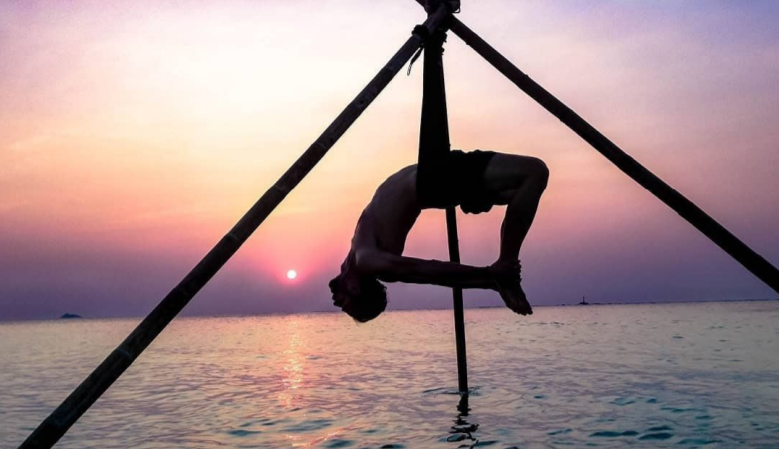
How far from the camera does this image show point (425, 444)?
37.7ft

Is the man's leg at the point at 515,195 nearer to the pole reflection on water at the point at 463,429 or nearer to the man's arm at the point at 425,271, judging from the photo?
the man's arm at the point at 425,271

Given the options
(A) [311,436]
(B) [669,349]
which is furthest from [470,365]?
(A) [311,436]

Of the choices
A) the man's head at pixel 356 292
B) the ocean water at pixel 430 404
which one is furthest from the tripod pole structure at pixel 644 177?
the ocean water at pixel 430 404

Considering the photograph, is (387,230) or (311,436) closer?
(387,230)

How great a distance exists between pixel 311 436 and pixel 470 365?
1525 cm

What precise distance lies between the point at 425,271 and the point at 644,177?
94.7 inches

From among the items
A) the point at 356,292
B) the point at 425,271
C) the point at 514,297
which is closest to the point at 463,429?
the point at 356,292

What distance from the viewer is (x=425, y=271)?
20.6ft

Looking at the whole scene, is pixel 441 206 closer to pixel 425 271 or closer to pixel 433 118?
pixel 425 271

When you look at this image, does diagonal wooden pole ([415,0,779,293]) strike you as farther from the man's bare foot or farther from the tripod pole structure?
the man's bare foot

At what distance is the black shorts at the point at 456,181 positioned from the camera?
21.4 feet

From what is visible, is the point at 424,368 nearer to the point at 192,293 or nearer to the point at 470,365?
the point at 470,365

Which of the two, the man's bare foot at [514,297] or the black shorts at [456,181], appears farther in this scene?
the black shorts at [456,181]

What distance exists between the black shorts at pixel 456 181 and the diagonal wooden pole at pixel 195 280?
930 millimetres
